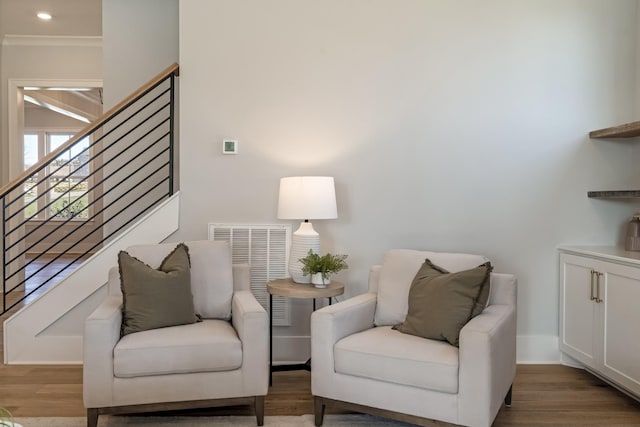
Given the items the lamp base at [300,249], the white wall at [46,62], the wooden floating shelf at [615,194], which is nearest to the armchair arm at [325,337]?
the lamp base at [300,249]

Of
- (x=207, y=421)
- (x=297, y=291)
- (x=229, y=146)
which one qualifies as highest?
(x=229, y=146)

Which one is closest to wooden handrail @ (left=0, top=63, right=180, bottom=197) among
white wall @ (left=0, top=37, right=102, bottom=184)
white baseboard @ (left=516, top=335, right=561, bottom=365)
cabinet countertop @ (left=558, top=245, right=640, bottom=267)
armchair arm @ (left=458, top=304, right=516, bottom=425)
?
armchair arm @ (left=458, top=304, right=516, bottom=425)

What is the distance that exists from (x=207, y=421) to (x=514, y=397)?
1.69 metres

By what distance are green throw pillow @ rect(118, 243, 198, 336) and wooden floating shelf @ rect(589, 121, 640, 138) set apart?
8.92 feet

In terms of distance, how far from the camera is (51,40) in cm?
584

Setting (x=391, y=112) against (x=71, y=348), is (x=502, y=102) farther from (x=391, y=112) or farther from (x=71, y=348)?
(x=71, y=348)

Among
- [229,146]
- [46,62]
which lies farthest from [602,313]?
[46,62]

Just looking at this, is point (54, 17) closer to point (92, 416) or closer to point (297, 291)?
point (297, 291)

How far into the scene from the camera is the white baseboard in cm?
354

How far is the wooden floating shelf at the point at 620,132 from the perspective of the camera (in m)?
3.12

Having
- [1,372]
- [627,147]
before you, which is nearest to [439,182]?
[627,147]

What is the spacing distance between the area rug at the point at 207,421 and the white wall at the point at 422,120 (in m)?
1.07

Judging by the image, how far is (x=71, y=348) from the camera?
346 cm

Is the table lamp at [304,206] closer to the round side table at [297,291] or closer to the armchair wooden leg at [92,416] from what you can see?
the round side table at [297,291]
